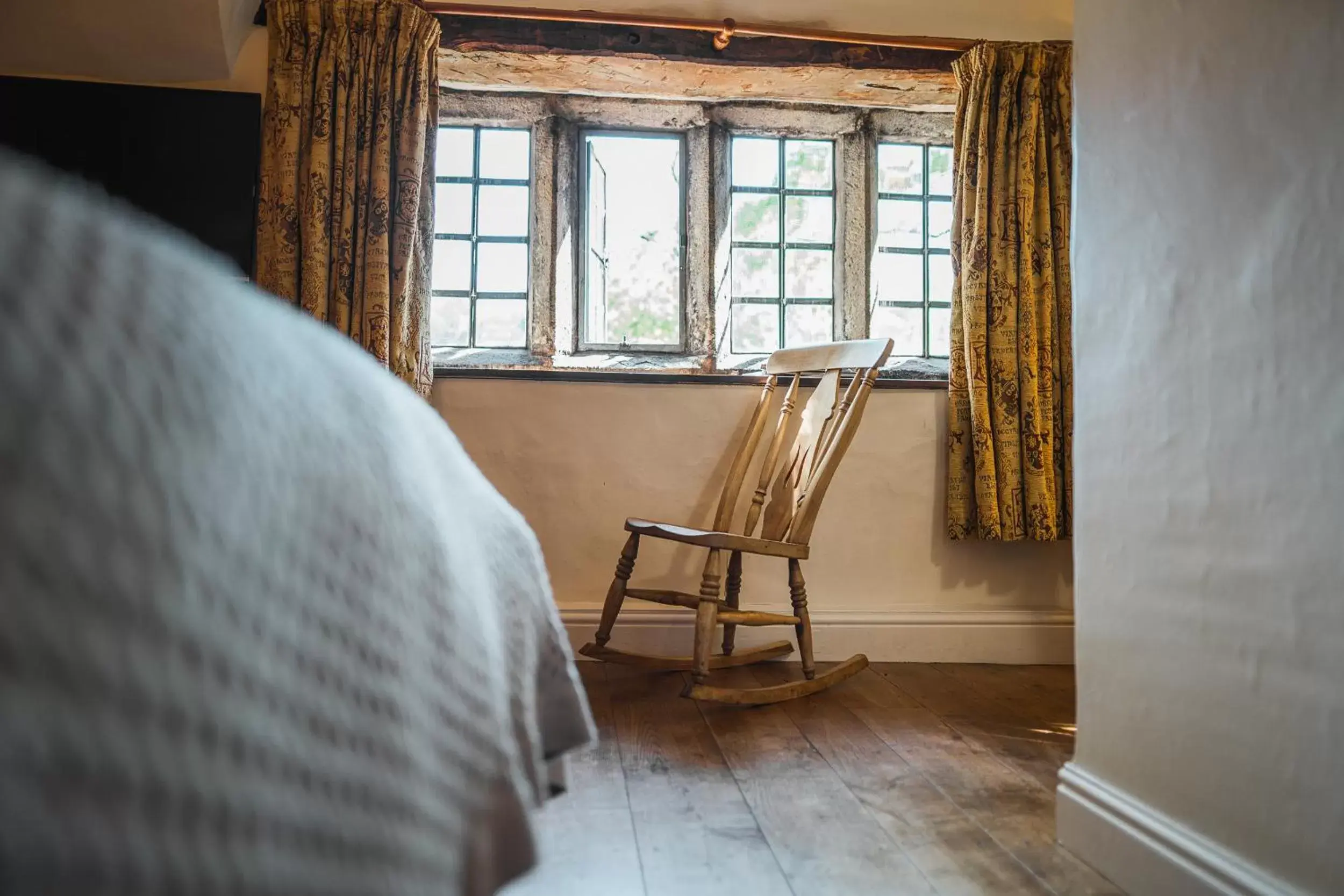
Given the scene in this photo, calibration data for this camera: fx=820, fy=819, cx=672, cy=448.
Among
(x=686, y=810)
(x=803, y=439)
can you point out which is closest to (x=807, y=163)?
(x=803, y=439)

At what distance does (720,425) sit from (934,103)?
1354mm

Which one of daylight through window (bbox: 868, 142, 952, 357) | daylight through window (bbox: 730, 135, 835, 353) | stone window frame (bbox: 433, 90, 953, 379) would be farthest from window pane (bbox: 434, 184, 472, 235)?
daylight through window (bbox: 868, 142, 952, 357)

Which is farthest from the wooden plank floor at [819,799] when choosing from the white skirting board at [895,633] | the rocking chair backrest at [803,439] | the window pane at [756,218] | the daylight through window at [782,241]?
the window pane at [756,218]

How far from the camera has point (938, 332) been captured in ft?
9.25

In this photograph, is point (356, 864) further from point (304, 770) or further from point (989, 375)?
point (989, 375)

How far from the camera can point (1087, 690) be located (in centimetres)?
121

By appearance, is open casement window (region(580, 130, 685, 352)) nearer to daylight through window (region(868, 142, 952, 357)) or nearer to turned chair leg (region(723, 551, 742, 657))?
daylight through window (region(868, 142, 952, 357))

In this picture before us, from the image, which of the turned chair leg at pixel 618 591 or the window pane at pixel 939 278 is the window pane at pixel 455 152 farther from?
the window pane at pixel 939 278

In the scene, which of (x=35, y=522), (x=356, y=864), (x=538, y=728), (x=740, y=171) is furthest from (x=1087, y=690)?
(x=740, y=171)

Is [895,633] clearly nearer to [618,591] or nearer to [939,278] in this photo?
[618,591]

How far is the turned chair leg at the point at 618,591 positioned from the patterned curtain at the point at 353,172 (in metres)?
0.74

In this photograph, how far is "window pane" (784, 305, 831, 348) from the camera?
279 cm

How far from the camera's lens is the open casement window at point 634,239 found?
274cm

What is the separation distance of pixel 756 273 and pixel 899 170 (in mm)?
626
